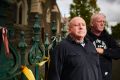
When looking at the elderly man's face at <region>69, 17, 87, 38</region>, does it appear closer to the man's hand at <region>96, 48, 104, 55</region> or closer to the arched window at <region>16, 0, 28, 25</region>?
the man's hand at <region>96, 48, 104, 55</region>

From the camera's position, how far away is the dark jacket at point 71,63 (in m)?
3.47

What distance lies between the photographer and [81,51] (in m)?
3.55

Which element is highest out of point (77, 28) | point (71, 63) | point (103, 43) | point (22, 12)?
point (22, 12)

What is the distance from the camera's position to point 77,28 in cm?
361

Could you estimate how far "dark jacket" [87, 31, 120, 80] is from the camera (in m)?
4.33

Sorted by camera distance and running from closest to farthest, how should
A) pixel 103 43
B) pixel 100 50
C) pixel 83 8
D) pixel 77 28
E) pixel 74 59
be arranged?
pixel 74 59 → pixel 77 28 → pixel 100 50 → pixel 103 43 → pixel 83 8

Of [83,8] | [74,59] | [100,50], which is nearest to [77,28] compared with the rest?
[74,59]

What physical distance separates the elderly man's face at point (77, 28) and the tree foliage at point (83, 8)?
40.9 meters

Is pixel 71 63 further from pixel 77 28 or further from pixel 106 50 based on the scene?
pixel 106 50

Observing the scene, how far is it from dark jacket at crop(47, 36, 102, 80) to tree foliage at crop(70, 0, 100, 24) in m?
41.0

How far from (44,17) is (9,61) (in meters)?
28.2

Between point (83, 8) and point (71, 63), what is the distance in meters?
41.8

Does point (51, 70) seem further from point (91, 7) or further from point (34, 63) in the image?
point (91, 7)

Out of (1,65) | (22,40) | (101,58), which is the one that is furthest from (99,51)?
(1,65)
